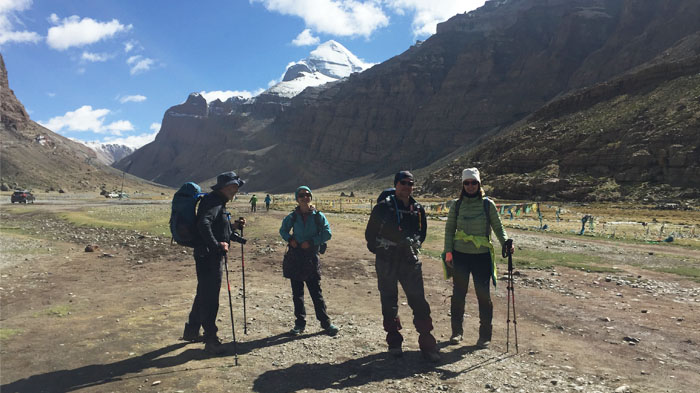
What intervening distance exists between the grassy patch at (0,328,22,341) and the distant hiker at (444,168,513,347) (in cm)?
738

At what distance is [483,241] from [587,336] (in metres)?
2.83

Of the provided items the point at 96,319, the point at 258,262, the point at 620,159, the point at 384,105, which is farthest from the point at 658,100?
the point at 384,105

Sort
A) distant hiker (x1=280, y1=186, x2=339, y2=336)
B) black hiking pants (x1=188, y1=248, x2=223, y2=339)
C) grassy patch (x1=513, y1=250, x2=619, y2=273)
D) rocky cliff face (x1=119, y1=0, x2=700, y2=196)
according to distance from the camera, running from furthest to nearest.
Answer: rocky cliff face (x1=119, y1=0, x2=700, y2=196) < grassy patch (x1=513, y1=250, x2=619, y2=273) < distant hiker (x1=280, y1=186, x2=339, y2=336) < black hiking pants (x1=188, y1=248, x2=223, y2=339)

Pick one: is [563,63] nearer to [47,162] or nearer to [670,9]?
[670,9]

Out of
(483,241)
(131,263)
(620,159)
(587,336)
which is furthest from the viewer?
(620,159)

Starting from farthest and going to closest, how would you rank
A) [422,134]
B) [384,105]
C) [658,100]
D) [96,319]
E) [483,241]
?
[384,105]
[422,134]
[658,100]
[96,319]
[483,241]

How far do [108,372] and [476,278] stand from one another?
545cm

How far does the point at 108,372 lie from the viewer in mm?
5363

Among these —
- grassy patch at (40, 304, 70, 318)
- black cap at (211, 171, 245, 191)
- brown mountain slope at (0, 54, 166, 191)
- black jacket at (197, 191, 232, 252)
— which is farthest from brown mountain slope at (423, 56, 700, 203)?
brown mountain slope at (0, 54, 166, 191)

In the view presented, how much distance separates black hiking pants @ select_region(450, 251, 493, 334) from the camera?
6.33m

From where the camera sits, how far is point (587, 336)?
6977 mm

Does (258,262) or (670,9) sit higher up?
(670,9)

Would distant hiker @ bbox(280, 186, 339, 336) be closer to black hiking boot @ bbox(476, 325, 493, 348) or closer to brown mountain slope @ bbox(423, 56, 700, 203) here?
black hiking boot @ bbox(476, 325, 493, 348)

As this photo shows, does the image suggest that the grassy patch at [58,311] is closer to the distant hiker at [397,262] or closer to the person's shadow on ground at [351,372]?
the person's shadow on ground at [351,372]
